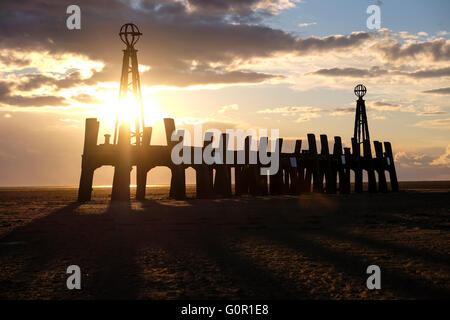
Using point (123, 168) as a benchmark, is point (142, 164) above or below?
above

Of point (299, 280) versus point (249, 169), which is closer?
point (299, 280)

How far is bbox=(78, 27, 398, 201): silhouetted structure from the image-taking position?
21000mm

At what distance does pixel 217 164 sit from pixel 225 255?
15.0m

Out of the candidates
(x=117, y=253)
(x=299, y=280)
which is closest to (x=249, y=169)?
(x=117, y=253)

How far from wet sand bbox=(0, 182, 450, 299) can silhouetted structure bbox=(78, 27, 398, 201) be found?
658 cm

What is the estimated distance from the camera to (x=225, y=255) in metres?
8.53

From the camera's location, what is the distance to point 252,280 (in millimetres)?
6824

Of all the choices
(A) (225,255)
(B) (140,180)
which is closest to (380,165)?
(B) (140,180)

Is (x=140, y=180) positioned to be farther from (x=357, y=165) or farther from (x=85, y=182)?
(x=357, y=165)

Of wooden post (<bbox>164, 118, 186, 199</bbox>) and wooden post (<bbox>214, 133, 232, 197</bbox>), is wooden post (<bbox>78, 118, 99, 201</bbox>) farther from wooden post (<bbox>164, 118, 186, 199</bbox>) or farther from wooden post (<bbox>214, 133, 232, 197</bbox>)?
wooden post (<bbox>214, 133, 232, 197</bbox>)

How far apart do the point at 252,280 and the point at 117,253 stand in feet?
10.3
